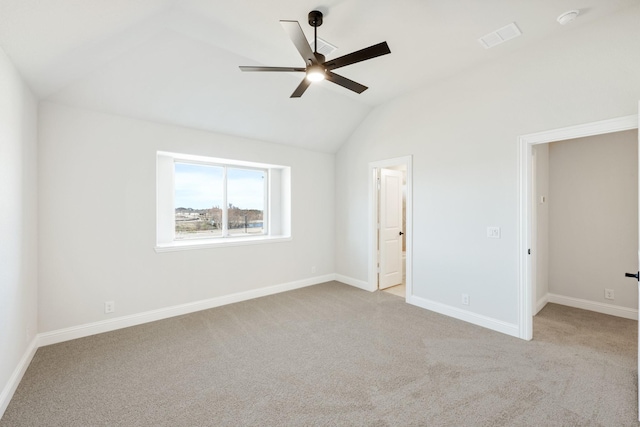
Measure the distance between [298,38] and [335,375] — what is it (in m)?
2.61

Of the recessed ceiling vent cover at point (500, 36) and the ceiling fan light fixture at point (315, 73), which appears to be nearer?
the ceiling fan light fixture at point (315, 73)

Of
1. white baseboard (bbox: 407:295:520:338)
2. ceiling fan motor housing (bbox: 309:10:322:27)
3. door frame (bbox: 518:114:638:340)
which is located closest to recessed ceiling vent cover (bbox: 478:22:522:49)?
door frame (bbox: 518:114:638:340)

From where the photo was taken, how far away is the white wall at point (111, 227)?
2973 millimetres

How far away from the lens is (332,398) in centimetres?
212

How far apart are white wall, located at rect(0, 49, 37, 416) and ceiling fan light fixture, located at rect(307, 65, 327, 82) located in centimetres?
209

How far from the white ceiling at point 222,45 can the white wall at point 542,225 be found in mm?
1689

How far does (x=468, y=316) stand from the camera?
11.6 feet

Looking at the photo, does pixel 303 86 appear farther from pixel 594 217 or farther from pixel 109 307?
pixel 594 217

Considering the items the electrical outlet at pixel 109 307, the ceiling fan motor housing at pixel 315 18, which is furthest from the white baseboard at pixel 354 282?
the ceiling fan motor housing at pixel 315 18

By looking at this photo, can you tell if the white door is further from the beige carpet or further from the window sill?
the window sill

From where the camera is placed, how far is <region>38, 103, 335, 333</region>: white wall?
2973mm

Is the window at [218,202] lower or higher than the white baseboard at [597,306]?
higher

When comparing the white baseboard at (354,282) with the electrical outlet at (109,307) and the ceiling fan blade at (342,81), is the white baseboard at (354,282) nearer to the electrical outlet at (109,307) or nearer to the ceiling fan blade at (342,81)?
the ceiling fan blade at (342,81)

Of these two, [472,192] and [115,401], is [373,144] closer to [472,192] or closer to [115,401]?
[472,192]
